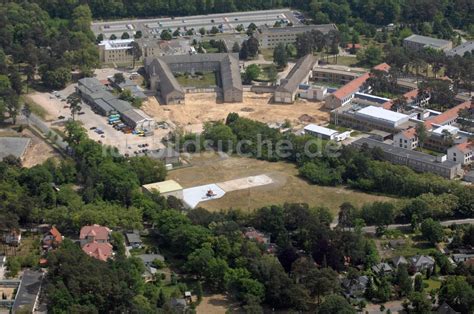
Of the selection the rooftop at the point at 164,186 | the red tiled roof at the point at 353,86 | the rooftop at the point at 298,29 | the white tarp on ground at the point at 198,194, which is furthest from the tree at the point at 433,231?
the rooftop at the point at 298,29

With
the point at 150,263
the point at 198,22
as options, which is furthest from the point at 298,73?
the point at 150,263

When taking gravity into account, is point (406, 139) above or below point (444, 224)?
above

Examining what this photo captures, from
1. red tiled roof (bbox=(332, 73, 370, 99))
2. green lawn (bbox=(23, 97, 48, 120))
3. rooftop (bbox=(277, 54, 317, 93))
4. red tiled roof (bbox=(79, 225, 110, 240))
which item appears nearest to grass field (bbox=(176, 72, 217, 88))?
rooftop (bbox=(277, 54, 317, 93))

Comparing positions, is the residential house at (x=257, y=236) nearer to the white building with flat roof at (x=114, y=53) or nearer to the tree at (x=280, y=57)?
the tree at (x=280, y=57)

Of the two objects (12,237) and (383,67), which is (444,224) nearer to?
(12,237)

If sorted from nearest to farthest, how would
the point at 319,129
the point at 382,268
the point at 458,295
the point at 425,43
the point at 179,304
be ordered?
the point at 458,295
the point at 179,304
the point at 382,268
the point at 319,129
the point at 425,43

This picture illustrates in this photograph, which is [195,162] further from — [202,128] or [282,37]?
[282,37]
